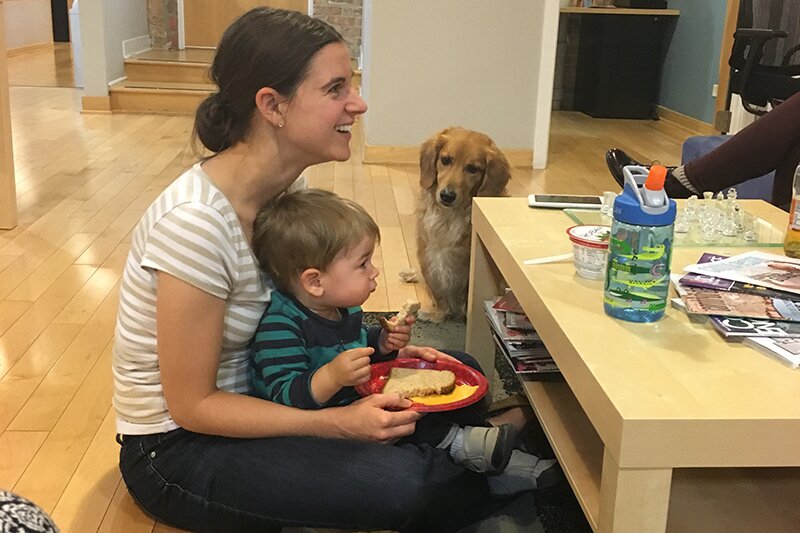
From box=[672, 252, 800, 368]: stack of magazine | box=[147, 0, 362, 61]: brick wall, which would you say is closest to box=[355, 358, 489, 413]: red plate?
box=[672, 252, 800, 368]: stack of magazine

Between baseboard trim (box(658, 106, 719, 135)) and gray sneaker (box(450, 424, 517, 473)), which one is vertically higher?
gray sneaker (box(450, 424, 517, 473))

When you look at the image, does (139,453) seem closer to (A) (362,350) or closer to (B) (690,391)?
(A) (362,350)

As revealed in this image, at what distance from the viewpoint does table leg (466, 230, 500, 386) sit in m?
1.86

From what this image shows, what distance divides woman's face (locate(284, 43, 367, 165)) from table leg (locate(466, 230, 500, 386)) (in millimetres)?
644

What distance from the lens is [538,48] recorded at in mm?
4445

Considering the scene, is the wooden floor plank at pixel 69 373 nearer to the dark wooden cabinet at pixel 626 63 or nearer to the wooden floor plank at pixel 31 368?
the wooden floor plank at pixel 31 368

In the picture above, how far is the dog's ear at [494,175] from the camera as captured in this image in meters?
2.54

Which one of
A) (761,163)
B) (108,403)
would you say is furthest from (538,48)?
(108,403)

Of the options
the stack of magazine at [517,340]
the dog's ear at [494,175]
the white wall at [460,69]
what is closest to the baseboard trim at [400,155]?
the white wall at [460,69]

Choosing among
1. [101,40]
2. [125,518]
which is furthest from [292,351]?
[101,40]

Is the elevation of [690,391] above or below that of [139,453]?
above

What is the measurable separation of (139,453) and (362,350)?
1.37ft

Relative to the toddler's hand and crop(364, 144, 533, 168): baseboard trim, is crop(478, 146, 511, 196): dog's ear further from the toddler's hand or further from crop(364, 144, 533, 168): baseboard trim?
crop(364, 144, 533, 168): baseboard trim

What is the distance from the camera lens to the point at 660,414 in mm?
882
